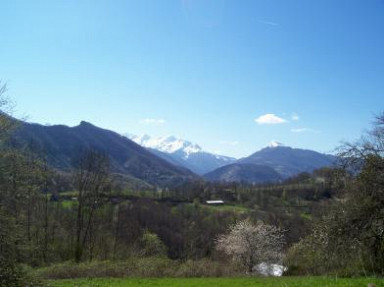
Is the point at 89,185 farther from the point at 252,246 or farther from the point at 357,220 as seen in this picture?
the point at 357,220

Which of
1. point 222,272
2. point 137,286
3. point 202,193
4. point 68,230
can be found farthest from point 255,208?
point 137,286

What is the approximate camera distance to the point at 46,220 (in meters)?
54.9

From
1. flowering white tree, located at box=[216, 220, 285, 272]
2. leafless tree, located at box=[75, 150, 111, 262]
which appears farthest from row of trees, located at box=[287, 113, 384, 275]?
leafless tree, located at box=[75, 150, 111, 262]

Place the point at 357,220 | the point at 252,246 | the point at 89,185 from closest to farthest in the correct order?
1. the point at 357,220
2. the point at 252,246
3. the point at 89,185

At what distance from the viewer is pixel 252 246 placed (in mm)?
56344

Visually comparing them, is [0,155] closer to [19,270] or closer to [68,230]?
[19,270]

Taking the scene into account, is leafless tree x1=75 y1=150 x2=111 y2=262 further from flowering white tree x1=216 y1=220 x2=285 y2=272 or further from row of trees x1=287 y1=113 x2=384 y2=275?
row of trees x1=287 y1=113 x2=384 y2=275

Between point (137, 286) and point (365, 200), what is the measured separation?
1509cm

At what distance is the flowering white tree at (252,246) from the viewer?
2188 inches

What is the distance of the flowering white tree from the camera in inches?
2188

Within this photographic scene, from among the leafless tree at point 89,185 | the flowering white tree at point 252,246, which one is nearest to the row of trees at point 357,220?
the flowering white tree at point 252,246

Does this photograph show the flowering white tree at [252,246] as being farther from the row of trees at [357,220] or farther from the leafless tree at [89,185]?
the row of trees at [357,220]

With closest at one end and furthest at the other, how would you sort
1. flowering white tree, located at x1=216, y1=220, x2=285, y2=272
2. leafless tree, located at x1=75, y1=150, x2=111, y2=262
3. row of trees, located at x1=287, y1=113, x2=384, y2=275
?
1. row of trees, located at x1=287, y1=113, x2=384, y2=275
2. flowering white tree, located at x1=216, y1=220, x2=285, y2=272
3. leafless tree, located at x1=75, y1=150, x2=111, y2=262

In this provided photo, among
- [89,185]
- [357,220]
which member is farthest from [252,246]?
[357,220]
